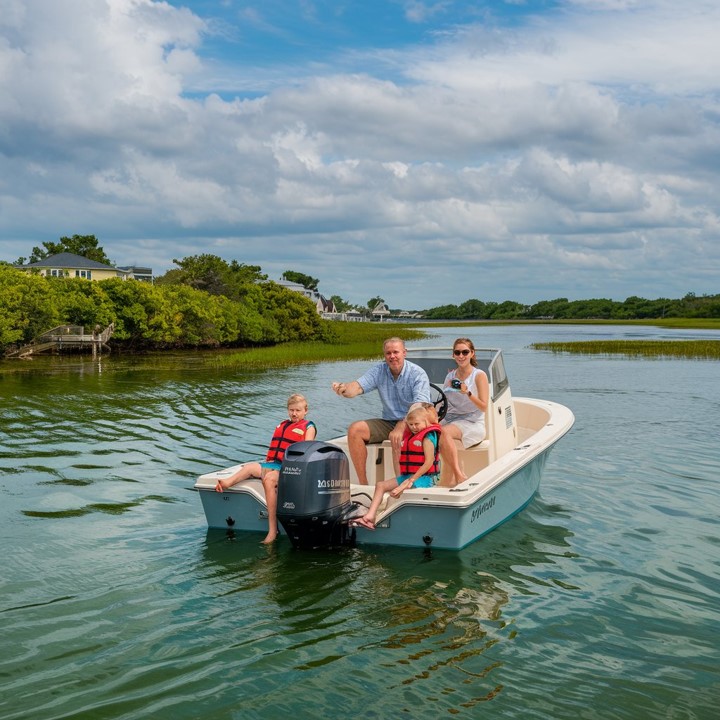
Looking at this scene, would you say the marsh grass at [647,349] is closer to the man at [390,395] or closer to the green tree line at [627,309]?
the man at [390,395]

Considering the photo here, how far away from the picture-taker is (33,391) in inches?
950

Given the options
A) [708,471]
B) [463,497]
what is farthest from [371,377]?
[708,471]

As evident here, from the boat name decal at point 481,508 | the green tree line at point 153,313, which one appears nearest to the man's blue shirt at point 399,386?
the boat name decal at point 481,508

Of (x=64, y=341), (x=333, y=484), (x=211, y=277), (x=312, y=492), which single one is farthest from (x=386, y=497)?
(x=211, y=277)

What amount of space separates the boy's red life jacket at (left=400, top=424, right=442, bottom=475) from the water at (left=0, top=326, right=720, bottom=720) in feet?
2.52

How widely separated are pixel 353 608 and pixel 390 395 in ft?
9.15

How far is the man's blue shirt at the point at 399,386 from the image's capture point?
27.8 ft

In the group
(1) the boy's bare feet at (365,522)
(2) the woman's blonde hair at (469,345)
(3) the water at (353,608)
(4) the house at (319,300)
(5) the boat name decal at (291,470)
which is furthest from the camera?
(4) the house at (319,300)

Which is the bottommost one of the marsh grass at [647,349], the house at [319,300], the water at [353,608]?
the water at [353,608]

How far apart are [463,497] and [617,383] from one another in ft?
69.8

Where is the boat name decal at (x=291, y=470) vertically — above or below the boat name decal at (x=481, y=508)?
above

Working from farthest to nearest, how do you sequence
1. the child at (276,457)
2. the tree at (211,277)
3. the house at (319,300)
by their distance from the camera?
the house at (319,300), the tree at (211,277), the child at (276,457)

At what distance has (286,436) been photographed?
7.97 metres

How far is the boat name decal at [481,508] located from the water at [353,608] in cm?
36
